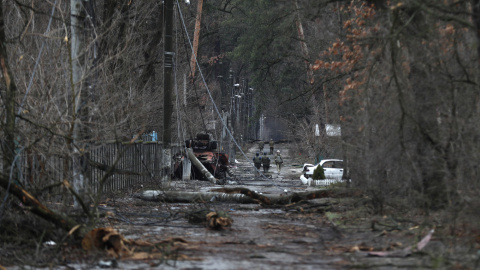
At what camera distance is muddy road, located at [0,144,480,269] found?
29.2 feet

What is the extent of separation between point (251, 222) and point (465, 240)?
6.05 m

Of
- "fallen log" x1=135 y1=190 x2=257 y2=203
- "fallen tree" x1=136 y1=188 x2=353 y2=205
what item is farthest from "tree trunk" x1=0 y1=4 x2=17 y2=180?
"fallen log" x1=135 y1=190 x2=257 y2=203

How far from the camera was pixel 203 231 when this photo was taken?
42.7 ft

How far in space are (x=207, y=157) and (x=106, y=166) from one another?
65.0 feet

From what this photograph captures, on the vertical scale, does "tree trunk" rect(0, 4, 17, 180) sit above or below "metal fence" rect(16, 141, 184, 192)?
above

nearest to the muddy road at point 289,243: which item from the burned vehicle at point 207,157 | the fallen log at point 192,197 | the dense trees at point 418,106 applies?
the dense trees at point 418,106

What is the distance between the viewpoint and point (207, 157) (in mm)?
33562

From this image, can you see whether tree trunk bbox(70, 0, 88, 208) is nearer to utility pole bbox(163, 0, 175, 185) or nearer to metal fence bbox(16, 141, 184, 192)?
metal fence bbox(16, 141, 184, 192)

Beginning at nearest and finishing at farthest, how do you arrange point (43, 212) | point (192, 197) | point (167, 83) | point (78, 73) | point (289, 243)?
point (43, 212)
point (289, 243)
point (78, 73)
point (192, 197)
point (167, 83)

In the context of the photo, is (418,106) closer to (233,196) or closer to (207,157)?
(233,196)

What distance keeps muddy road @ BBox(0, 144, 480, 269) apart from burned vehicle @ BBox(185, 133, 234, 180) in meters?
16.3

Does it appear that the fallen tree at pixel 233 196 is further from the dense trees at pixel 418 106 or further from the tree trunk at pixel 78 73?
the tree trunk at pixel 78 73

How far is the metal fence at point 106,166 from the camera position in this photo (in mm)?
12117

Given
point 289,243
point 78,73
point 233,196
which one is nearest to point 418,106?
point 289,243
